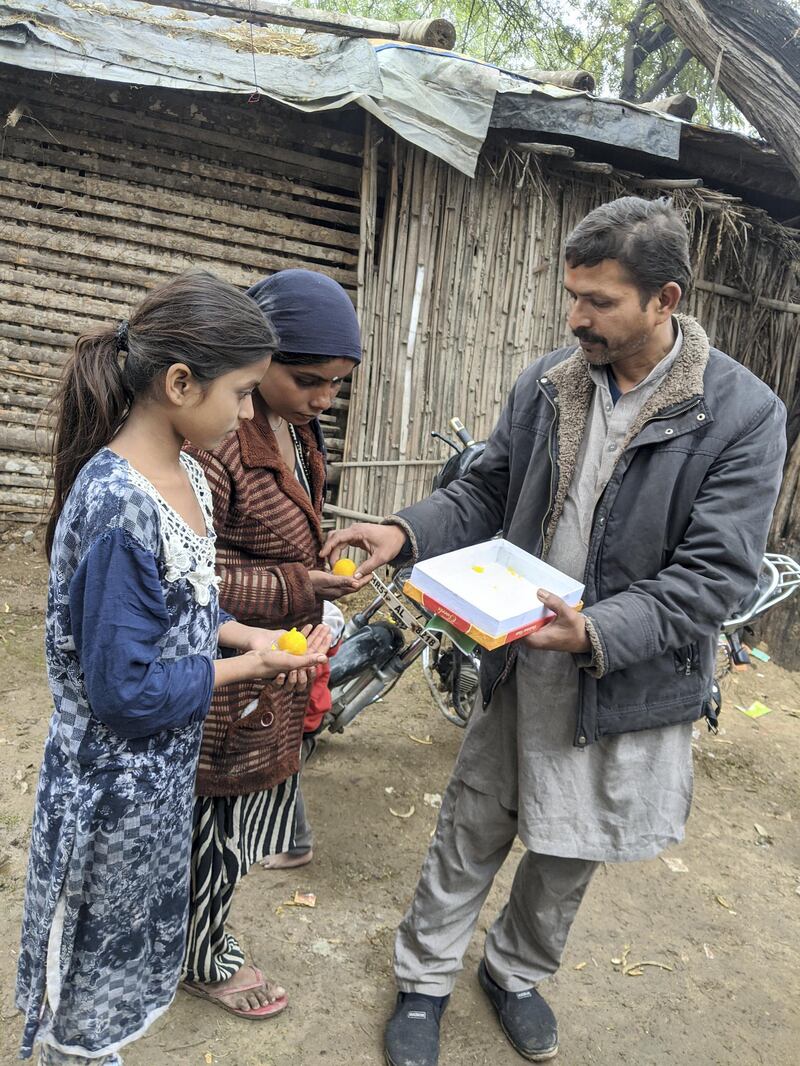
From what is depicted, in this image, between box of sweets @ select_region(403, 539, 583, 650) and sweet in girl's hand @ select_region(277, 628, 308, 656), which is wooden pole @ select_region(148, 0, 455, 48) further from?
sweet in girl's hand @ select_region(277, 628, 308, 656)

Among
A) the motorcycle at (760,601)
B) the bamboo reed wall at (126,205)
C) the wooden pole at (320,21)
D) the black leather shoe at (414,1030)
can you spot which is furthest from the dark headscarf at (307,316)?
the wooden pole at (320,21)

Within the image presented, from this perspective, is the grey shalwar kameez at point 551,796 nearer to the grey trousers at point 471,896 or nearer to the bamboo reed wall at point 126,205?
the grey trousers at point 471,896

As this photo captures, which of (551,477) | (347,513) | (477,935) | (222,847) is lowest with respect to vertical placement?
(477,935)

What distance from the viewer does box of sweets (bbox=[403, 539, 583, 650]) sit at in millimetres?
1736

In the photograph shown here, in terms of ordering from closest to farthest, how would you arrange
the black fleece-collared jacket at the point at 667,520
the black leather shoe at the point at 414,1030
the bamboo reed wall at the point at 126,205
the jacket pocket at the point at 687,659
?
the black fleece-collared jacket at the point at 667,520 → the jacket pocket at the point at 687,659 → the black leather shoe at the point at 414,1030 → the bamboo reed wall at the point at 126,205

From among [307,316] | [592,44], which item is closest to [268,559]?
[307,316]

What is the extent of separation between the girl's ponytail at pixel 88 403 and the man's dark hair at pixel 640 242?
1.12 metres

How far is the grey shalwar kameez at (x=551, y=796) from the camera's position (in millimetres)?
2086

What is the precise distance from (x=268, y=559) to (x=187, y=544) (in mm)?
485

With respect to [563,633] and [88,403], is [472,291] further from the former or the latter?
[88,403]

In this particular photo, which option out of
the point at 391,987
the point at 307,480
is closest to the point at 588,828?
the point at 391,987

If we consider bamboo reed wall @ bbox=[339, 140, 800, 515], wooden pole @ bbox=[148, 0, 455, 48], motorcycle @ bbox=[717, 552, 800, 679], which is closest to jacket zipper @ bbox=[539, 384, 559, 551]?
motorcycle @ bbox=[717, 552, 800, 679]

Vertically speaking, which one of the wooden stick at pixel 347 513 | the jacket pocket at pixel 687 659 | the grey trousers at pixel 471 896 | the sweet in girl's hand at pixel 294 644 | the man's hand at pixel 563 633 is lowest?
the grey trousers at pixel 471 896

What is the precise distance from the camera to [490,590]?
1.94 m
